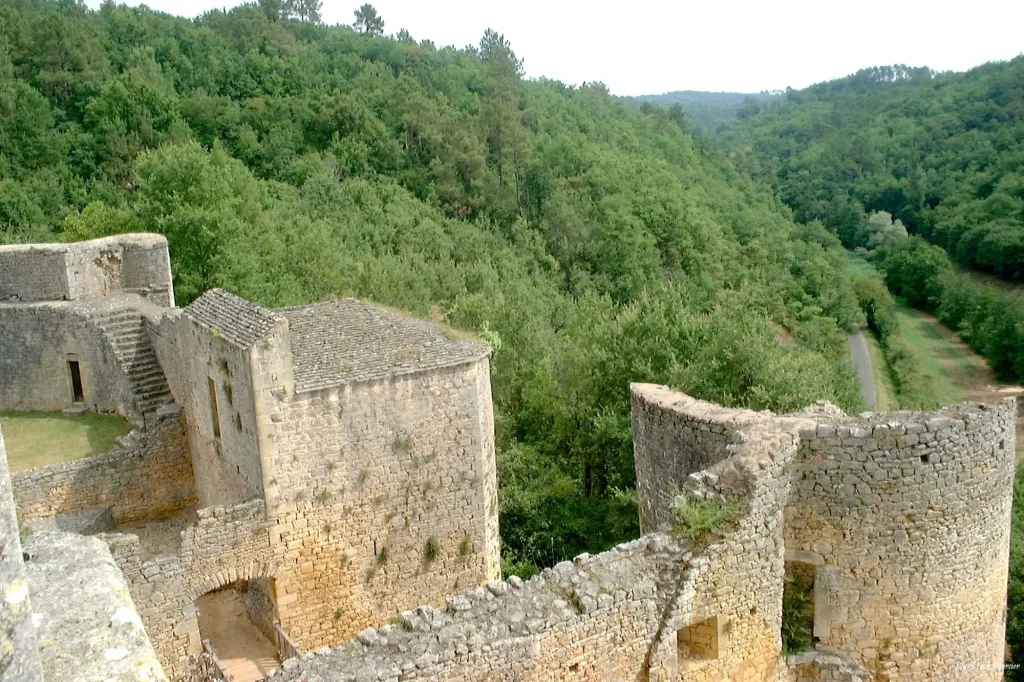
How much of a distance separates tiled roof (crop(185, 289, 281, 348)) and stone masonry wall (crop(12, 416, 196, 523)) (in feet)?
8.82

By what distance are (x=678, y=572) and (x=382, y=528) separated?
6575 mm

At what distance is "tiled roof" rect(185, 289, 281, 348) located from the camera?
12.4 metres

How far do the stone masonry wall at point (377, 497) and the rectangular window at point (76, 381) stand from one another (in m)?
7.83

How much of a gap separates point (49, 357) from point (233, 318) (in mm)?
7093

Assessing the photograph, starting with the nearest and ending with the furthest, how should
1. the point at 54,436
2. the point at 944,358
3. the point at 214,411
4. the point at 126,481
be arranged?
the point at 214,411
the point at 126,481
the point at 54,436
the point at 944,358

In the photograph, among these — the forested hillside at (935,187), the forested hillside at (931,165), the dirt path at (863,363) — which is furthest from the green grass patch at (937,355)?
the forested hillside at (931,165)

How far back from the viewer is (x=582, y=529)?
18172 millimetres

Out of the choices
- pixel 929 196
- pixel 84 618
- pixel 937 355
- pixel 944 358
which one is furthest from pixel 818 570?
pixel 929 196

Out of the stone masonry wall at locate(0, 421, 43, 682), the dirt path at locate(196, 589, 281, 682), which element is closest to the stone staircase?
the dirt path at locate(196, 589, 281, 682)

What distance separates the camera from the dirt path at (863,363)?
46.1 meters

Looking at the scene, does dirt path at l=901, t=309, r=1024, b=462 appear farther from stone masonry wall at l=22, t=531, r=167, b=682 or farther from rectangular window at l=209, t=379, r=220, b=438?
stone masonry wall at l=22, t=531, r=167, b=682

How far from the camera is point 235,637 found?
539 inches

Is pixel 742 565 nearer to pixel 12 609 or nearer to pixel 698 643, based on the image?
pixel 698 643

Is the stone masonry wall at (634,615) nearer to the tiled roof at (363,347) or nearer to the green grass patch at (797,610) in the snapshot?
the green grass patch at (797,610)
